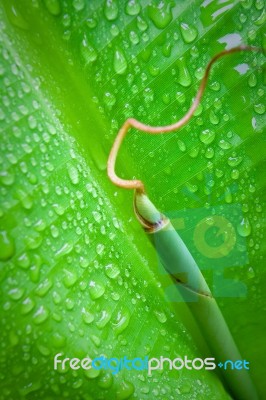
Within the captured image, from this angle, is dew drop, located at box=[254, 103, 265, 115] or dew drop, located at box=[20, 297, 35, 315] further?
dew drop, located at box=[254, 103, 265, 115]

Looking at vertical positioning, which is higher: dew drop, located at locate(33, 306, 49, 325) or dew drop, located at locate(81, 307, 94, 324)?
dew drop, located at locate(33, 306, 49, 325)

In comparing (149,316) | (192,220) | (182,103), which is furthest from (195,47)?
(149,316)

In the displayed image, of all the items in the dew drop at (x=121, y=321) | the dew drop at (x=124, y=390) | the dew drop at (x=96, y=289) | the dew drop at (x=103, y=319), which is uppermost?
the dew drop at (x=96, y=289)

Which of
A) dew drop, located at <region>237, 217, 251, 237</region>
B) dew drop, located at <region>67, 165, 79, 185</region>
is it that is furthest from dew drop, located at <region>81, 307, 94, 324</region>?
dew drop, located at <region>237, 217, 251, 237</region>

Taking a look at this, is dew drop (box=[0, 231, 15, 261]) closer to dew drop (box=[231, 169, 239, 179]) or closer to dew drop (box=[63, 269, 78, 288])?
dew drop (box=[63, 269, 78, 288])

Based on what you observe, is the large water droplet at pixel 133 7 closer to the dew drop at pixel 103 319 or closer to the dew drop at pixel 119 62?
the dew drop at pixel 119 62

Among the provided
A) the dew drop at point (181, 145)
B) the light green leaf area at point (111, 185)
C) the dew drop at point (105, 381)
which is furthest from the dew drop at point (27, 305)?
the dew drop at point (181, 145)

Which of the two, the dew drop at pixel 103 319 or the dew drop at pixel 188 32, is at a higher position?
the dew drop at pixel 188 32

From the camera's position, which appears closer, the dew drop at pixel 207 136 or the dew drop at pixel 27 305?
the dew drop at pixel 27 305

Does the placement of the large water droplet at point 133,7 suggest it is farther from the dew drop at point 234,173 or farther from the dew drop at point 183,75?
the dew drop at point 234,173

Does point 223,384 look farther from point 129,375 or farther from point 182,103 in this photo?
point 182,103
